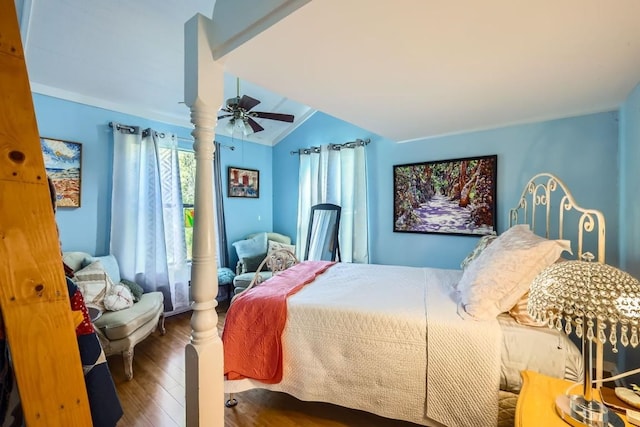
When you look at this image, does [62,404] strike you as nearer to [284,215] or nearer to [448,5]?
[448,5]

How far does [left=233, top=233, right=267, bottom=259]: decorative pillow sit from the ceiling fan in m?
1.76

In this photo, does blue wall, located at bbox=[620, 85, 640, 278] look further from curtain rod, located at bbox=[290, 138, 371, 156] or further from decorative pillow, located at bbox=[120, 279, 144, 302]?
decorative pillow, located at bbox=[120, 279, 144, 302]

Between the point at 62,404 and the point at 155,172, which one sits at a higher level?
the point at 155,172

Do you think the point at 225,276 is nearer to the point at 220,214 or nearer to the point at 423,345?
the point at 220,214

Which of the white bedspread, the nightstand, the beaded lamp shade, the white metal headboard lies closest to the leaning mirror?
the white bedspread

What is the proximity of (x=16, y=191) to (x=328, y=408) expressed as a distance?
2001mm

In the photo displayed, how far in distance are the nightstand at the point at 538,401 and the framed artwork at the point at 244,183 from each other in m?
3.91

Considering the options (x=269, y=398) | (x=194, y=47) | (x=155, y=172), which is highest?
(x=194, y=47)

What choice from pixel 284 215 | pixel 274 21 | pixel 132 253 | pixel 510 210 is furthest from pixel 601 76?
pixel 132 253

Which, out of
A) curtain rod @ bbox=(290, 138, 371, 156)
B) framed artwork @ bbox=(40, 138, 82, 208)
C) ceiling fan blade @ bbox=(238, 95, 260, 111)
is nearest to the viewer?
ceiling fan blade @ bbox=(238, 95, 260, 111)

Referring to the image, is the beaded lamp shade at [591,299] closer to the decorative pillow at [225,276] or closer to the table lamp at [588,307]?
the table lamp at [588,307]

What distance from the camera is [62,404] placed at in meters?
0.74

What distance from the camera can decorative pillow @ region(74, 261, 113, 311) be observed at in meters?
2.32

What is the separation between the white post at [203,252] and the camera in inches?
50.4
